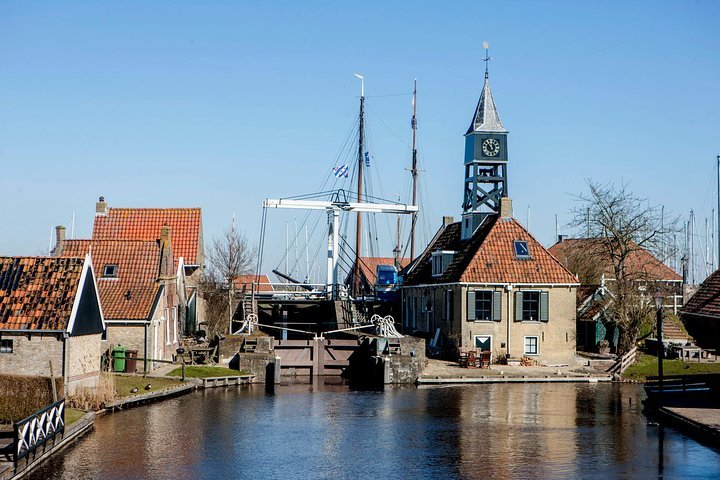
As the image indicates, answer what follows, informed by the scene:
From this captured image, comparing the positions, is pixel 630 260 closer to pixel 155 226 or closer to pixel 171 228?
pixel 171 228

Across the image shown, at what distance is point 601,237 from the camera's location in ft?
194

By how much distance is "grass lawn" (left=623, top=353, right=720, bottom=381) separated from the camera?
45.7 metres

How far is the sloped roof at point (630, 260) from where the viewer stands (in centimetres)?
6397

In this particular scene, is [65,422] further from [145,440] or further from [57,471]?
[57,471]

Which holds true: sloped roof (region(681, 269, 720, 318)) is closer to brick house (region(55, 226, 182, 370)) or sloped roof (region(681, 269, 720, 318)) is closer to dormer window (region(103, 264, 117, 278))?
brick house (region(55, 226, 182, 370))

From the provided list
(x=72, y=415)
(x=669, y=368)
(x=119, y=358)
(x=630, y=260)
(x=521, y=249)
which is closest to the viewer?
(x=72, y=415)

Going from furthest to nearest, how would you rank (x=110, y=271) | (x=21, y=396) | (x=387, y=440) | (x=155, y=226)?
(x=155, y=226), (x=110, y=271), (x=387, y=440), (x=21, y=396)

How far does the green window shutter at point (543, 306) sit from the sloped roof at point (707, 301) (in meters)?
7.53

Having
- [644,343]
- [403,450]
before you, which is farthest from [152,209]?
[403,450]

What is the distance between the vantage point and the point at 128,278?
45.3m

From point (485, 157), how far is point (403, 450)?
100 feet

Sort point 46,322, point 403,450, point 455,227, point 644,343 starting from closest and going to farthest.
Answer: point 403,450
point 46,322
point 644,343
point 455,227

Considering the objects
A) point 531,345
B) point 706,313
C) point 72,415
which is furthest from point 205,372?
point 706,313

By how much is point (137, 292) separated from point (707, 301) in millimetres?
26042
